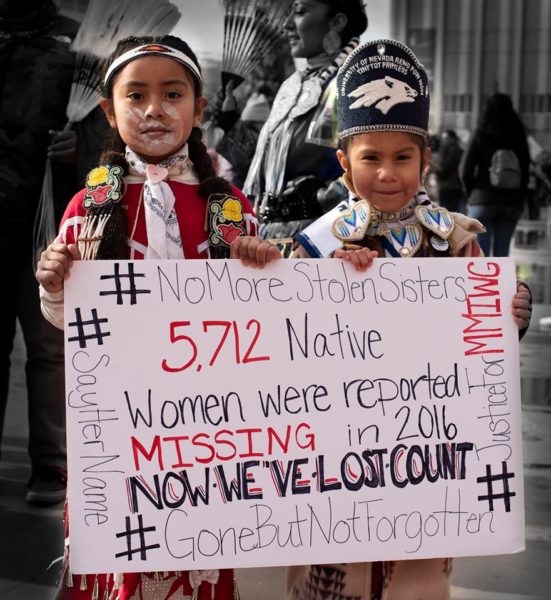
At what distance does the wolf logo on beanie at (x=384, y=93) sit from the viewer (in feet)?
7.31

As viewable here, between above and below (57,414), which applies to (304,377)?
above

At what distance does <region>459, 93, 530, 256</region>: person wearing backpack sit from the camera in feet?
25.7

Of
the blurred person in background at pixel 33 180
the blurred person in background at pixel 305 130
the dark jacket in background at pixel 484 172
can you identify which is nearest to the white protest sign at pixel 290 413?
the blurred person in background at pixel 305 130

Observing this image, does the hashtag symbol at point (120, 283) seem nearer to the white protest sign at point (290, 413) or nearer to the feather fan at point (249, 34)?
the white protest sign at point (290, 413)

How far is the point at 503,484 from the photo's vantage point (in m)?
2.12

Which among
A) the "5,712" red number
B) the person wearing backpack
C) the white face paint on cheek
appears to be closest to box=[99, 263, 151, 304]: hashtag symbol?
the "5,712" red number

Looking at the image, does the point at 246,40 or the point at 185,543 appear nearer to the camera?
the point at 185,543

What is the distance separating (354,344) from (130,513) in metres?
Answer: 0.59

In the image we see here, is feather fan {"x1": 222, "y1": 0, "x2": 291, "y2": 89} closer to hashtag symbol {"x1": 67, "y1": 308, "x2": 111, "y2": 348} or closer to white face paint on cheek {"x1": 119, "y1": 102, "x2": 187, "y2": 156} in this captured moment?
white face paint on cheek {"x1": 119, "y1": 102, "x2": 187, "y2": 156}

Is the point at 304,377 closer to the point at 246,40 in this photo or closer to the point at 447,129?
the point at 246,40

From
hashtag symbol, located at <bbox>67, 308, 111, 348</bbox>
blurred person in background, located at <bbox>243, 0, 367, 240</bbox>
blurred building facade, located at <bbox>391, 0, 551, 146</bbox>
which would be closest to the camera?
hashtag symbol, located at <bbox>67, 308, 111, 348</bbox>

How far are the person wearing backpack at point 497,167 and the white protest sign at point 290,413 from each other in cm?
592

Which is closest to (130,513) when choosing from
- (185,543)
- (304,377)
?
(185,543)

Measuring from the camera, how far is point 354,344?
206cm
